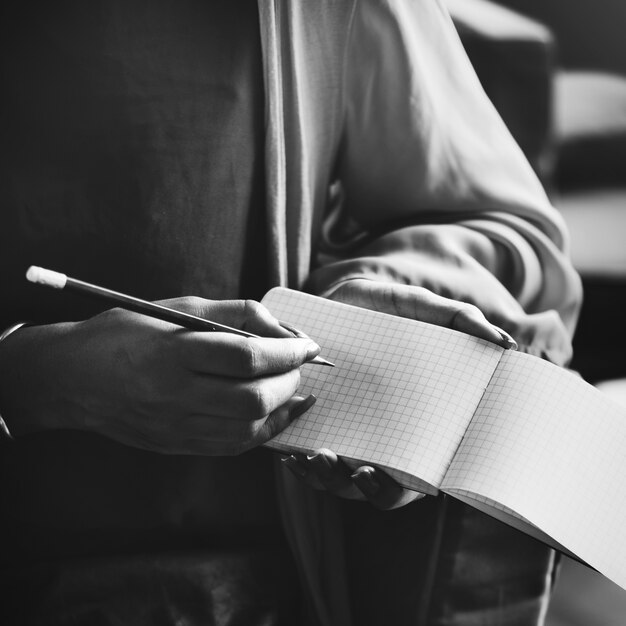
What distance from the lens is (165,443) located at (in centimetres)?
63

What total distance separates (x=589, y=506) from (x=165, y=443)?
30 centimetres

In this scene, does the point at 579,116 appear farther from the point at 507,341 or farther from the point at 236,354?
the point at 236,354

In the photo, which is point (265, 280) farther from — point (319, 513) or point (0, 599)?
point (0, 599)

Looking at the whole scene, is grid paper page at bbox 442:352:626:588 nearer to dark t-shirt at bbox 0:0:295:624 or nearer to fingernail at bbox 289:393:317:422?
fingernail at bbox 289:393:317:422

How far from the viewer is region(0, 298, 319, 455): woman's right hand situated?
57 centimetres

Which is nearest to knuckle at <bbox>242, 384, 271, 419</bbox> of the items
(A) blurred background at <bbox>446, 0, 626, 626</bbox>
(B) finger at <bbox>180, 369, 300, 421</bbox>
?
(B) finger at <bbox>180, 369, 300, 421</bbox>

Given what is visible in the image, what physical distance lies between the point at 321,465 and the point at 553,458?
6.2 inches

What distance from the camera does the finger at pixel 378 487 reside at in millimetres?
583

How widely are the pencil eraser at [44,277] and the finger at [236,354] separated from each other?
9 cm

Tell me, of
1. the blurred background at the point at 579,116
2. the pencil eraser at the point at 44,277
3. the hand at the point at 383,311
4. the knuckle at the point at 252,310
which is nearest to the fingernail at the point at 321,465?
the hand at the point at 383,311

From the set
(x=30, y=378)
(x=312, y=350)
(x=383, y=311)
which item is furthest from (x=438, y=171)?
(x=30, y=378)

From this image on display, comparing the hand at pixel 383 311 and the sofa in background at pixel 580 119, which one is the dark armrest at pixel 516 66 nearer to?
the sofa in background at pixel 580 119

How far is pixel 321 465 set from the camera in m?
0.59

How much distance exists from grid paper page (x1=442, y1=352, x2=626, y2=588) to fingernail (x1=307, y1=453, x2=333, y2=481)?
83 mm
